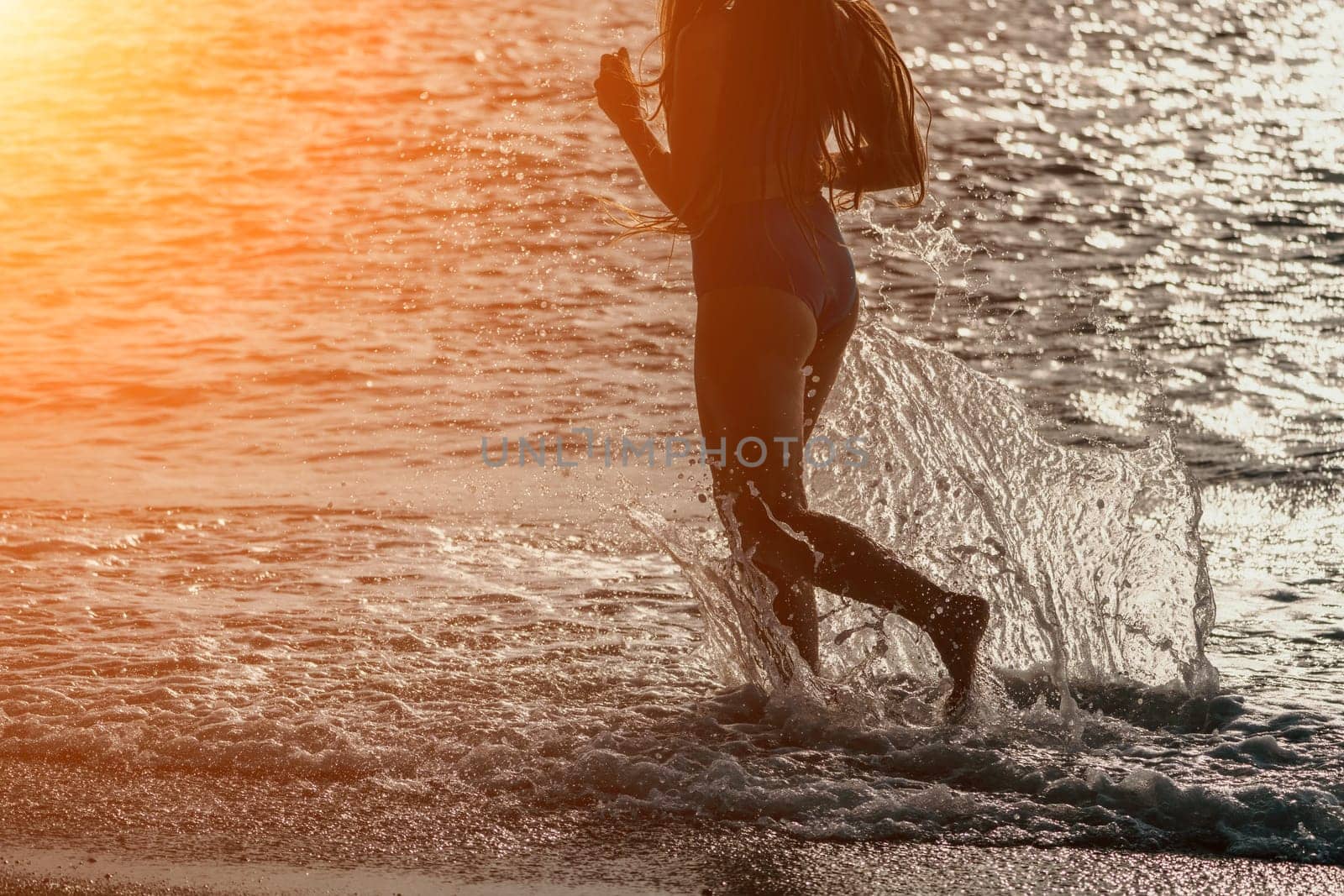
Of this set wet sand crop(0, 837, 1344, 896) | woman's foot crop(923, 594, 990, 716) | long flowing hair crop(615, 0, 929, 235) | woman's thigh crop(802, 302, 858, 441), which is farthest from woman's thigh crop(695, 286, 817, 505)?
wet sand crop(0, 837, 1344, 896)

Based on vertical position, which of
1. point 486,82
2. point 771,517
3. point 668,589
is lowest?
point 668,589

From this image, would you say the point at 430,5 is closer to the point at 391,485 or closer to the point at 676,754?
the point at 391,485

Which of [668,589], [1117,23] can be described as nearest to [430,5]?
[1117,23]

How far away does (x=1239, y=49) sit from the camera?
65.0 ft

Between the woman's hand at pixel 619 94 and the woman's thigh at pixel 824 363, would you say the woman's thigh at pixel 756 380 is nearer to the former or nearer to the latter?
the woman's thigh at pixel 824 363

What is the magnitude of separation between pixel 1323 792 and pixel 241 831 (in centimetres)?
233

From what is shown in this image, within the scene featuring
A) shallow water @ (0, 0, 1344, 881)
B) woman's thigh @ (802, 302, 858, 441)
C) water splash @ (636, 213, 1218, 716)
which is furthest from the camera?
water splash @ (636, 213, 1218, 716)

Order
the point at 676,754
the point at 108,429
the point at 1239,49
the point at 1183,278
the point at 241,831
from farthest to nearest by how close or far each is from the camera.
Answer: the point at 1239,49 < the point at 1183,278 < the point at 108,429 < the point at 676,754 < the point at 241,831

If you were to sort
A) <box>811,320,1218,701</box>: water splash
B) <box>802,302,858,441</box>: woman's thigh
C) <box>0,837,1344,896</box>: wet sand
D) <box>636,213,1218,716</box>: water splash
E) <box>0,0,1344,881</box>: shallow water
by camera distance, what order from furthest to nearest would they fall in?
<box>811,320,1218,701</box>: water splash
<box>636,213,1218,716</box>: water splash
<box>802,302,858,441</box>: woman's thigh
<box>0,0,1344,881</box>: shallow water
<box>0,837,1344,896</box>: wet sand

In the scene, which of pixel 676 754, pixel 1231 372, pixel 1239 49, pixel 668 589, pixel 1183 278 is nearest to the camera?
pixel 676 754

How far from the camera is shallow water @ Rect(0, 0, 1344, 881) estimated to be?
3.63 metres

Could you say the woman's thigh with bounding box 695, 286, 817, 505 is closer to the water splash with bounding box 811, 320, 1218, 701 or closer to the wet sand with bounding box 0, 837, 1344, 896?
the water splash with bounding box 811, 320, 1218, 701

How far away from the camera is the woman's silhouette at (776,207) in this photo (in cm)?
371

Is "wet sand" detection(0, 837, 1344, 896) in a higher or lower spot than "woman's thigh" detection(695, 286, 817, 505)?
lower
